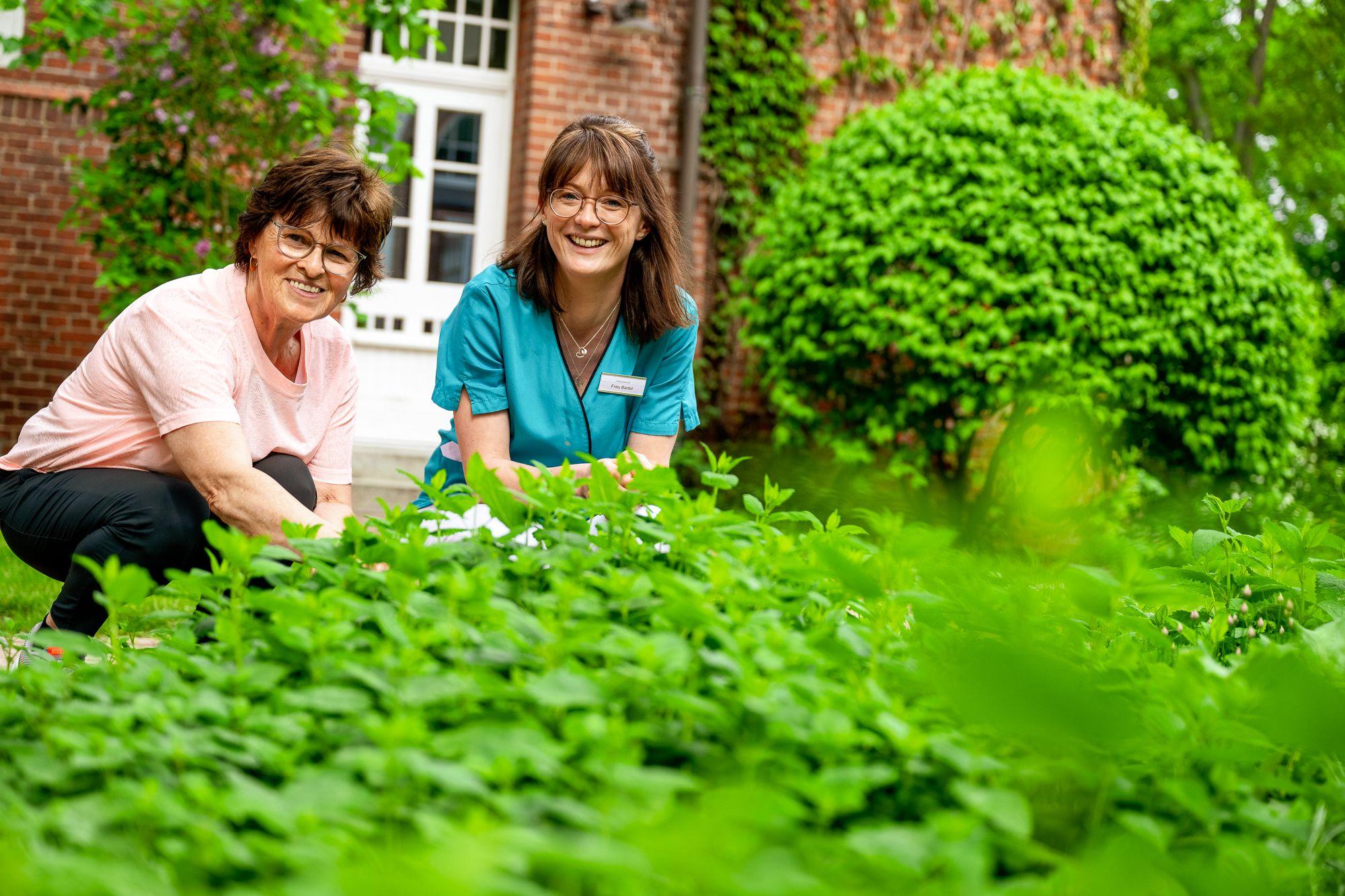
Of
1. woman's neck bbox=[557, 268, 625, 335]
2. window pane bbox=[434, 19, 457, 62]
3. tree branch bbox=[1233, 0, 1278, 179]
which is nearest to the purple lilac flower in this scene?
window pane bbox=[434, 19, 457, 62]

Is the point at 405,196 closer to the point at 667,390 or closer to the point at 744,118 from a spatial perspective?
the point at 744,118

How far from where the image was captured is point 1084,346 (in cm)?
637

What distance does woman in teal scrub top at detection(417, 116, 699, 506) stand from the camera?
296cm

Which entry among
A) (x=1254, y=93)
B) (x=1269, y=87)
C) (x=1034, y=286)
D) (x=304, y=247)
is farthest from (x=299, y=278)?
(x=1269, y=87)

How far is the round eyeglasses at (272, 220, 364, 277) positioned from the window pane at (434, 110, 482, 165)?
18.1ft

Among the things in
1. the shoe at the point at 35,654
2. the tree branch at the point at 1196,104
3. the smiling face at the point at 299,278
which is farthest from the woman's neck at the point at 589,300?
the tree branch at the point at 1196,104

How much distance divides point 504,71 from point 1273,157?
50.2 ft

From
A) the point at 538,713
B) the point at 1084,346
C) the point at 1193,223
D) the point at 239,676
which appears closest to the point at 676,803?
the point at 538,713

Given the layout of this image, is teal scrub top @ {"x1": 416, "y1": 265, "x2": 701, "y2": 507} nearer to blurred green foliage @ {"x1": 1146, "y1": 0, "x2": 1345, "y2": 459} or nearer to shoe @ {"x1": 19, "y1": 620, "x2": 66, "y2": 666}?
shoe @ {"x1": 19, "y1": 620, "x2": 66, "y2": 666}

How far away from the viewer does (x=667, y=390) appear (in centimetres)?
327

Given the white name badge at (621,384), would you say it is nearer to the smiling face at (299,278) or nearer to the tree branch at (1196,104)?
the smiling face at (299,278)

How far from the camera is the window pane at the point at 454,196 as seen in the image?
8008 mm

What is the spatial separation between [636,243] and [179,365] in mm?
1147

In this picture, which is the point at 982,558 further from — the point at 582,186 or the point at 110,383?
the point at 110,383
